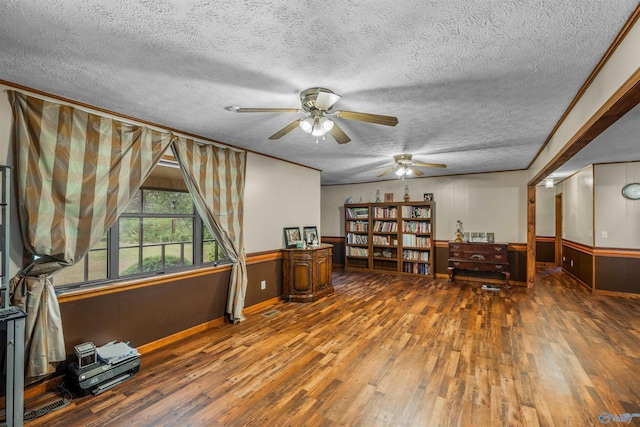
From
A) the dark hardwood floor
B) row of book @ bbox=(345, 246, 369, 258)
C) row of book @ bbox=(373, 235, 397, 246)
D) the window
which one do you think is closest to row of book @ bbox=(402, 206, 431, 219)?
row of book @ bbox=(373, 235, 397, 246)

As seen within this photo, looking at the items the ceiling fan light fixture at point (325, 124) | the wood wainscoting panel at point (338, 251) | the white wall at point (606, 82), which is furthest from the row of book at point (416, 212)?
the ceiling fan light fixture at point (325, 124)

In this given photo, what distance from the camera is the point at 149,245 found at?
10.4ft

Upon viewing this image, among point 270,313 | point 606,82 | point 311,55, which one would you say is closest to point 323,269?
point 270,313

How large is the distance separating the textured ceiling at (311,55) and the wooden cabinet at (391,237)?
12.4 ft

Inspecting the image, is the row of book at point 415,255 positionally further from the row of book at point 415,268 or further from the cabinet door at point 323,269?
the cabinet door at point 323,269

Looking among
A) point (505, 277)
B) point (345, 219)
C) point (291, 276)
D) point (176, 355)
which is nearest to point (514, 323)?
point (505, 277)

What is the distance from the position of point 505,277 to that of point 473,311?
2.15m

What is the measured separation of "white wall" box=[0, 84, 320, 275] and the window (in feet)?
2.08

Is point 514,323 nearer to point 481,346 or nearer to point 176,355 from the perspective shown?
point 481,346

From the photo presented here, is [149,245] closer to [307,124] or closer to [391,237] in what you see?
[307,124]

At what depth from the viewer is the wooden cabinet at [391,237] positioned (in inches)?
259

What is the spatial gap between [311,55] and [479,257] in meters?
5.36

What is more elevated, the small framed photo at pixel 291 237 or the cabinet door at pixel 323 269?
the small framed photo at pixel 291 237

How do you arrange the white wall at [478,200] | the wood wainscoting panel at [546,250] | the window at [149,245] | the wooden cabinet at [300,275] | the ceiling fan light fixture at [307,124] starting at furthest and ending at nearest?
the wood wainscoting panel at [546,250], the white wall at [478,200], the wooden cabinet at [300,275], the window at [149,245], the ceiling fan light fixture at [307,124]
